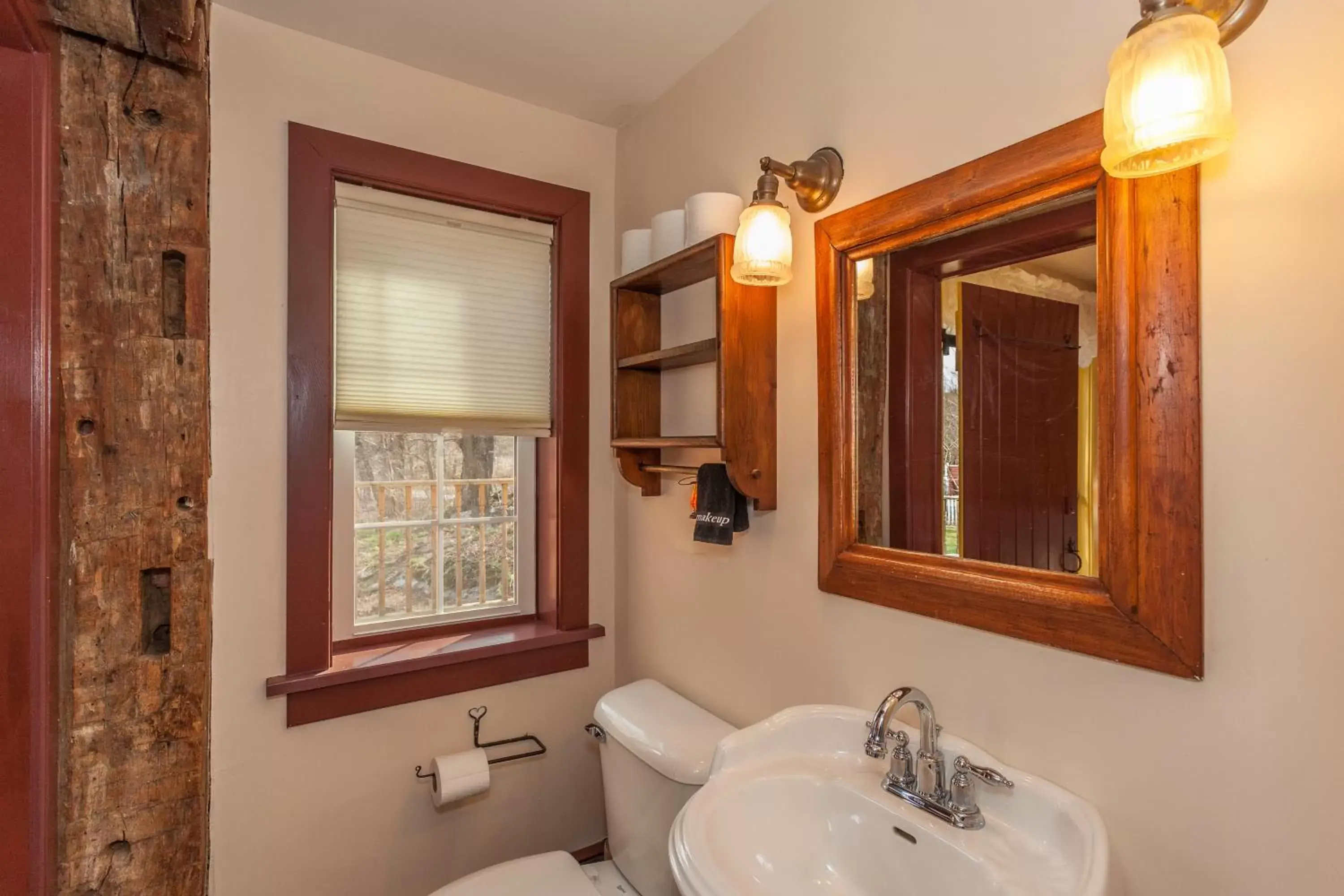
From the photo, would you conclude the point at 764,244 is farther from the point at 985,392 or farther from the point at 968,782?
the point at 968,782

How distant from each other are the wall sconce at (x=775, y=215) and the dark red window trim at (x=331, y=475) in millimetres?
794

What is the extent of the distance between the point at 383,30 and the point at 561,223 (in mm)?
611

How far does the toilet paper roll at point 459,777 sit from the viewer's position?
1528mm

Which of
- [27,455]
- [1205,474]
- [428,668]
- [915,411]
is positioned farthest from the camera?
[428,668]

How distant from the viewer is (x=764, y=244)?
1.17 metres

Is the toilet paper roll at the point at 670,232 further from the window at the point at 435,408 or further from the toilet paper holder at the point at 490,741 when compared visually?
the toilet paper holder at the point at 490,741

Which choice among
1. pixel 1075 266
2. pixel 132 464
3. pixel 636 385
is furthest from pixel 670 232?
pixel 132 464

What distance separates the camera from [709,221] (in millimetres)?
1360

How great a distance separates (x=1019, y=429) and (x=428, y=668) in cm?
147

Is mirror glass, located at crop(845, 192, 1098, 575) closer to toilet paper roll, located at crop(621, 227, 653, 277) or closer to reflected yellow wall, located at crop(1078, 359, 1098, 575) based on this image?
reflected yellow wall, located at crop(1078, 359, 1098, 575)

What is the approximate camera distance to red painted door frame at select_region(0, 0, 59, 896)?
83 cm

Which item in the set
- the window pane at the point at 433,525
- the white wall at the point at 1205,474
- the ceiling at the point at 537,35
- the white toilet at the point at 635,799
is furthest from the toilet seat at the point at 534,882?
the ceiling at the point at 537,35

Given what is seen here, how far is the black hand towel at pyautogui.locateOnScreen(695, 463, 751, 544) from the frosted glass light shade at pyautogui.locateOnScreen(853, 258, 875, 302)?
44 centimetres

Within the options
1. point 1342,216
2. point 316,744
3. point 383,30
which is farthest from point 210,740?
point 1342,216
